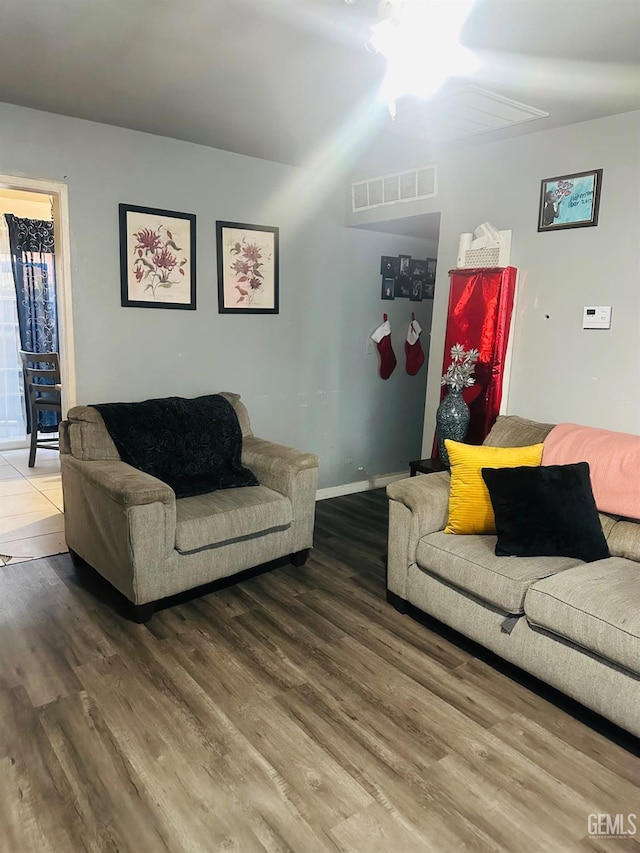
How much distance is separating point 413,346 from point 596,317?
1.98 metres

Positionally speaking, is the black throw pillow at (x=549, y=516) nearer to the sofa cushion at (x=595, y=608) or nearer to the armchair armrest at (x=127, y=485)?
the sofa cushion at (x=595, y=608)

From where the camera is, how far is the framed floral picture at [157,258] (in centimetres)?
330

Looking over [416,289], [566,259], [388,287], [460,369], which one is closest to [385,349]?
[388,287]

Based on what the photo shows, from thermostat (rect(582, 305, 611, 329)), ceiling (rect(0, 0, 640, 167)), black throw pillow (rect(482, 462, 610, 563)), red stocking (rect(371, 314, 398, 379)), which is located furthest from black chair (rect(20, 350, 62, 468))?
thermostat (rect(582, 305, 611, 329))

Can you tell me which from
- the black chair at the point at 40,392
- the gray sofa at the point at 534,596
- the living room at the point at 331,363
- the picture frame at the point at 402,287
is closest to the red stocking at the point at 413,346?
the living room at the point at 331,363

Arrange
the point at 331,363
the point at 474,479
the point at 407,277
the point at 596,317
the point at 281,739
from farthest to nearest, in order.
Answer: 1. the point at 407,277
2. the point at 331,363
3. the point at 596,317
4. the point at 474,479
5. the point at 281,739

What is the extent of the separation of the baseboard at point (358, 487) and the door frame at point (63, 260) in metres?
1.97

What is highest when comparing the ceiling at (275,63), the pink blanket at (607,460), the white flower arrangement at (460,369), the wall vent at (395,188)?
the ceiling at (275,63)

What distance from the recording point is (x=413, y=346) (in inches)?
186

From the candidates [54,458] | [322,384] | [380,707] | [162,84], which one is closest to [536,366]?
[322,384]

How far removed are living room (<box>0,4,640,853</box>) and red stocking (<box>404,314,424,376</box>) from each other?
0.25 feet

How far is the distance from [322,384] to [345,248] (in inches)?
40.0

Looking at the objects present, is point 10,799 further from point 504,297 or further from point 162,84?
point 504,297

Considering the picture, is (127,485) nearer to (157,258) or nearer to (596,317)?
(157,258)
